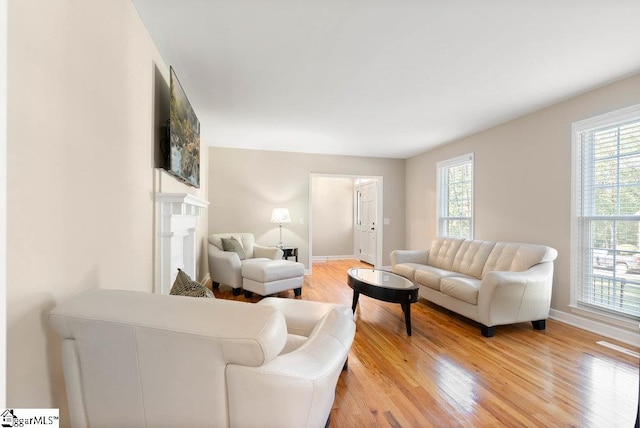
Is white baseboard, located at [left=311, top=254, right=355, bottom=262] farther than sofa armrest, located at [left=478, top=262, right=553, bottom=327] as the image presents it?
Yes

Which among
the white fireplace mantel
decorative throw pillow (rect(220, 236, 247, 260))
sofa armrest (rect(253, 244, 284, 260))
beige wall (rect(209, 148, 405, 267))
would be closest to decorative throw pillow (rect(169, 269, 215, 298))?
the white fireplace mantel

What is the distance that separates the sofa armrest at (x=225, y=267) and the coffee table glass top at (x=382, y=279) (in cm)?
167

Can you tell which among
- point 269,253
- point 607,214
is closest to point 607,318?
point 607,214

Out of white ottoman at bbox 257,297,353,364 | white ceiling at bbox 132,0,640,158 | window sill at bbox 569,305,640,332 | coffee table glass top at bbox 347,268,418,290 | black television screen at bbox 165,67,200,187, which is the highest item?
white ceiling at bbox 132,0,640,158

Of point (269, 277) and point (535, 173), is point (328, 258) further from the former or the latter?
point (535, 173)

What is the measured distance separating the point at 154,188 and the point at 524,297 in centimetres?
349

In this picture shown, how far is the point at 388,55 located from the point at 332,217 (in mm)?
5686

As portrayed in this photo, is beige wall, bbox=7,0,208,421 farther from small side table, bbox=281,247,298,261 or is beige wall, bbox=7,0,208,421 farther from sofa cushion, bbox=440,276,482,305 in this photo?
small side table, bbox=281,247,298,261

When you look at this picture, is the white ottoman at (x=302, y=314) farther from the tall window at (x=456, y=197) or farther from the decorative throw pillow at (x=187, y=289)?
the tall window at (x=456, y=197)

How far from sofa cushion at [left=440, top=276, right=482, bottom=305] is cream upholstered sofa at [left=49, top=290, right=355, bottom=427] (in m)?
2.52

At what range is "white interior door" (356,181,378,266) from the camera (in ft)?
22.1

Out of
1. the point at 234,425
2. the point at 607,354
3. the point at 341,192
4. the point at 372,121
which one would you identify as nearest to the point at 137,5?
the point at 234,425

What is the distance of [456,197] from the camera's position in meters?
4.93

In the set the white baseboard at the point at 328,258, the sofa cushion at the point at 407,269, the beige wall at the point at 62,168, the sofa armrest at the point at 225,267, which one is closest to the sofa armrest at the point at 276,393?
the beige wall at the point at 62,168
